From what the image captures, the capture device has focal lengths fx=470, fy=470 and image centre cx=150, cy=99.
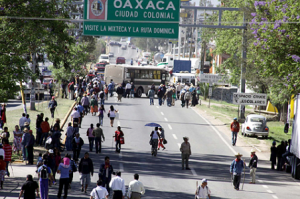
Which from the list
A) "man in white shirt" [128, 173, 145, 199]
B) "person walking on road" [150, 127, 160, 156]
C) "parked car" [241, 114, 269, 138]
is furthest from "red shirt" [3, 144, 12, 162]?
"parked car" [241, 114, 269, 138]

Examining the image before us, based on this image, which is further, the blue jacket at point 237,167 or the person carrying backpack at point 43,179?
the blue jacket at point 237,167

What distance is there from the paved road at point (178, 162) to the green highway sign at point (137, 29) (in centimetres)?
645

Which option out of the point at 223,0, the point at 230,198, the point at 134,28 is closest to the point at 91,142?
the point at 134,28

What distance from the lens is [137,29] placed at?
25375mm

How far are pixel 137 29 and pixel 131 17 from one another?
725 mm

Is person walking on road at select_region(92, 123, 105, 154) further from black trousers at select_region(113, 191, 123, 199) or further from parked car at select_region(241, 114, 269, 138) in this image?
parked car at select_region(241, 114, 269, 138)

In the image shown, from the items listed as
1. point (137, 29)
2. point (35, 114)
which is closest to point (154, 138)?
point (137, 29)

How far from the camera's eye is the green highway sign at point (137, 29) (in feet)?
83.1

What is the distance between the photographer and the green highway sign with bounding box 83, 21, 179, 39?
83.1ft

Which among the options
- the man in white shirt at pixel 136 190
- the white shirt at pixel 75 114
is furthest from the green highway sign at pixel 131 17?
the man in white shirt at pixel 136 190

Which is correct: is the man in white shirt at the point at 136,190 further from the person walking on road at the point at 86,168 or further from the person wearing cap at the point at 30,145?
the person wearing cap at the point at 30,145

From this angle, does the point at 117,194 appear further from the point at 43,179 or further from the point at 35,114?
the point at 35,114

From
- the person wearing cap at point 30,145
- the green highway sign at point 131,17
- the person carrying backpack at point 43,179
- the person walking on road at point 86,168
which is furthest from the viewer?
the green highway sign at point 131,17

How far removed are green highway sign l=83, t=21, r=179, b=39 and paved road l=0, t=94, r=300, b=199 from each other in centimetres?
645
